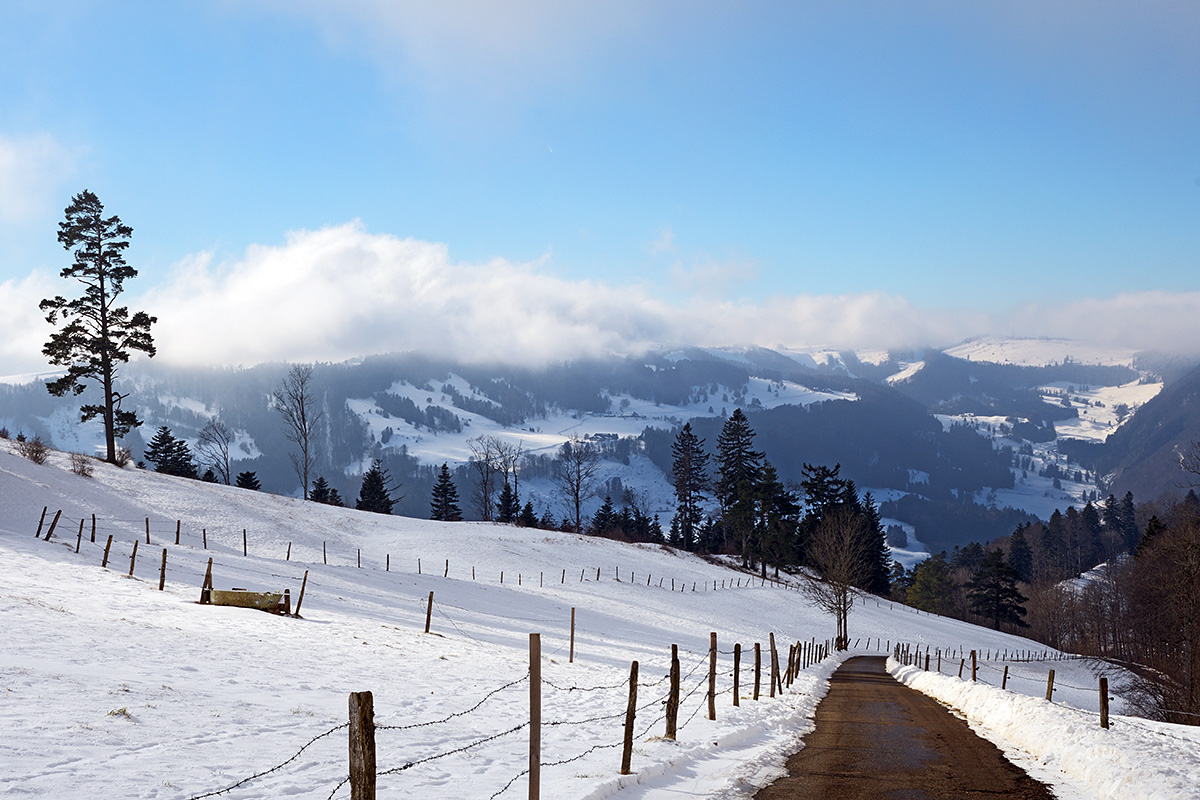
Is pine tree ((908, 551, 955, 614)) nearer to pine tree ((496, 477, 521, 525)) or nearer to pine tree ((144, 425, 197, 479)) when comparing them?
pine tree ((496, 477, 521, 525))

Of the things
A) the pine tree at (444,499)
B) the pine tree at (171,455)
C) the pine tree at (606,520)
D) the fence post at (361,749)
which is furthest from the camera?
the pine tree at (606,520)

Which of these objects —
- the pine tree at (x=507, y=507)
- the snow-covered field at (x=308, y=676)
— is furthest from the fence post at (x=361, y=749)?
the pine tree at (x=507, y=507)

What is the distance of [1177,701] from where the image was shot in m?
42.5

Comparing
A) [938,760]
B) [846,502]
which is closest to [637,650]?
[938,760]

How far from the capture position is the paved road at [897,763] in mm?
11211

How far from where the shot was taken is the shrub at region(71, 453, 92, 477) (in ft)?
172

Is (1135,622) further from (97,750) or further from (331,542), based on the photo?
(97,750)

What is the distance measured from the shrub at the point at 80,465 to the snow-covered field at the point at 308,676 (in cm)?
69

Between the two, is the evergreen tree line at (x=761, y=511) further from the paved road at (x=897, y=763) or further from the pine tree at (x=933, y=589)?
the paved road at (x=897, y=763)

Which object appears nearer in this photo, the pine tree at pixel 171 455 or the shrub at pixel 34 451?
the shrub at pixel 34 451

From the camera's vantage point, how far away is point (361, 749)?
21.4ft

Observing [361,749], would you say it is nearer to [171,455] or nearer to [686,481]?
[171,455]

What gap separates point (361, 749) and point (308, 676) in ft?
38.7

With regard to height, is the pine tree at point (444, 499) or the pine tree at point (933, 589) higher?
the pine tree at point (444, 499)
